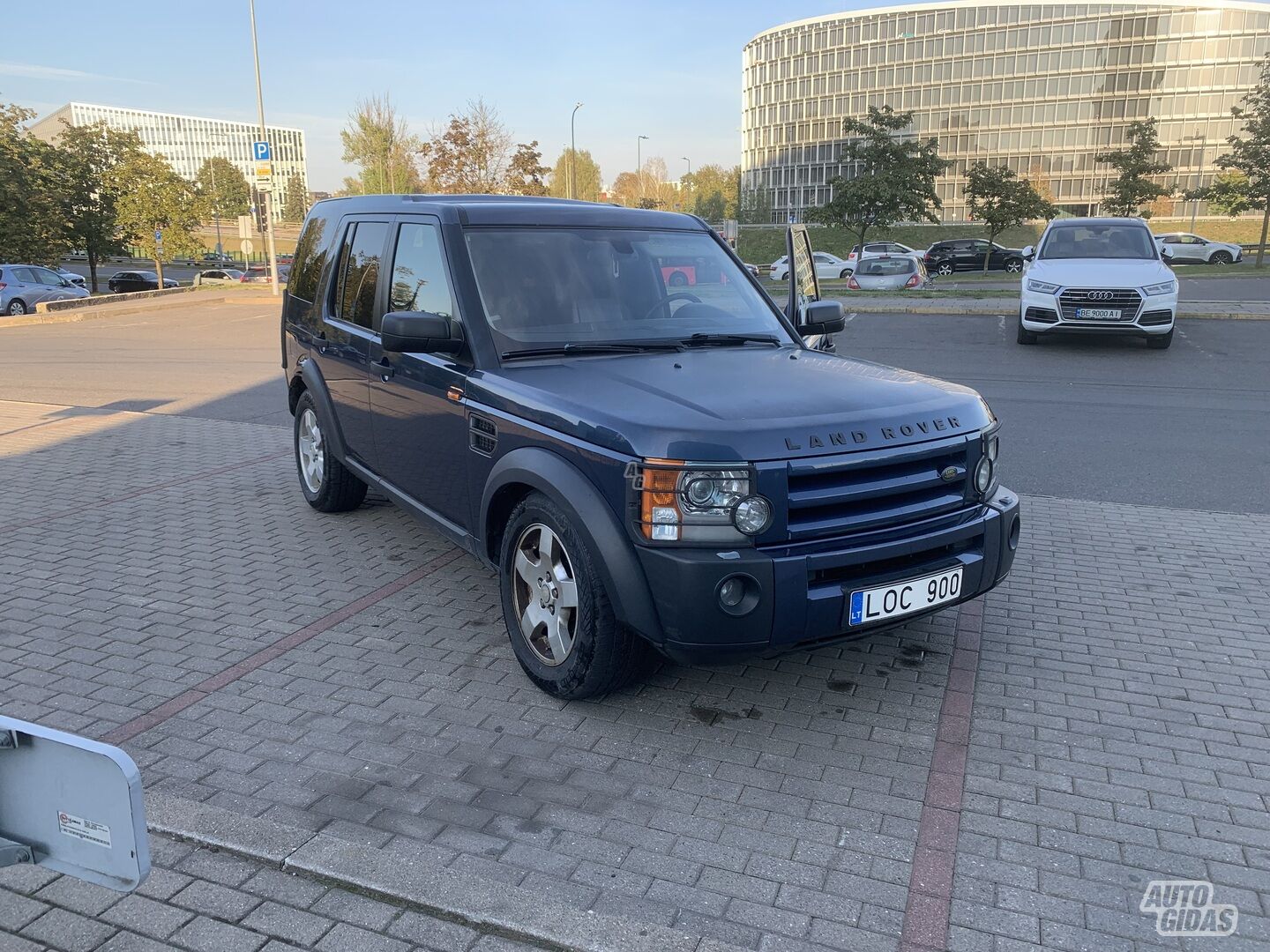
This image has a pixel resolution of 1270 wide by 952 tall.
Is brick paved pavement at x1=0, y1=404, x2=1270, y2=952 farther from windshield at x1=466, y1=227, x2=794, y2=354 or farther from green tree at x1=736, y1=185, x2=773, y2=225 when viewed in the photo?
green tree at x1=736, y1=185, x2=773, y2=225

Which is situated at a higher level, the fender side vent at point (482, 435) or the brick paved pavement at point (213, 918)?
the fender side vent at point (482, 435)

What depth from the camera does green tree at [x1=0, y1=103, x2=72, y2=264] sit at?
38469 mm

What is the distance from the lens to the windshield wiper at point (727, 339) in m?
4.53

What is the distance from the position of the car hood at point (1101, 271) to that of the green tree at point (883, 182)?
2593 cm

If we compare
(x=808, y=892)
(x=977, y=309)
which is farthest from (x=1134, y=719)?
(x=977, y=309)

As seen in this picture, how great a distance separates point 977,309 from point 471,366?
59.9 ft

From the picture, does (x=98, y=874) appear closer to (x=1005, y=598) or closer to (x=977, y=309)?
(x=1005, y=598)

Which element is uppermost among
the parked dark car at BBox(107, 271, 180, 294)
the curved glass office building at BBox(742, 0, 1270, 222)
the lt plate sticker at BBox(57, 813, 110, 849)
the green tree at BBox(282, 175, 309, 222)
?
the curved glass office building at BBox(742, 0, 1270, 222)

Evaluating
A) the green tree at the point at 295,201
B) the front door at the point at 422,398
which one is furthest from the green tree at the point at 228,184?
the front door at the point at 422,398

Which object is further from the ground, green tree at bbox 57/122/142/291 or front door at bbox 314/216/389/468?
green tree at bbox 57/122/142/291

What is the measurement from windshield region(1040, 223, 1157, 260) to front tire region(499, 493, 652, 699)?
13076mm

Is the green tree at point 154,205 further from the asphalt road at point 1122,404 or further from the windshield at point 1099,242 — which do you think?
the windshield at point 1099,242

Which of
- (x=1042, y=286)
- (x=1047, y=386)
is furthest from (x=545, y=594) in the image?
(x=1042, y=286)

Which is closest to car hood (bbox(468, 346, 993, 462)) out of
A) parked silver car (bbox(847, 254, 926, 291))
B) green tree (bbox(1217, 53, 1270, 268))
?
parked silver car (bbox(847, 254, 926, 291))
